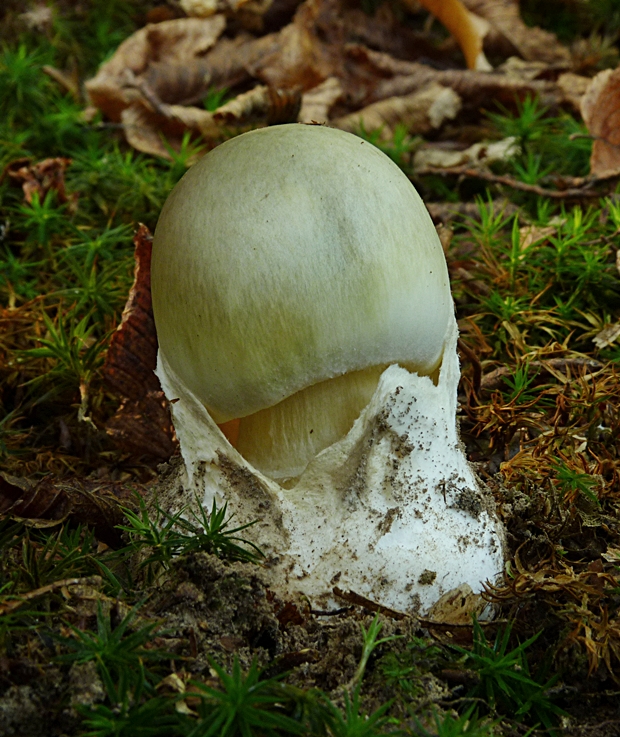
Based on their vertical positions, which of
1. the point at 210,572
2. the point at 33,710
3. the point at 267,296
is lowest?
the point at 210,572

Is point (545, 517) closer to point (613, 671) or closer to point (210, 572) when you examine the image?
point (613, 671)

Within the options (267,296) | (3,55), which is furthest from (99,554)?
(3,55)

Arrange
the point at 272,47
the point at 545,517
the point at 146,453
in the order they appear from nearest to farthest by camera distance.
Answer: the point at 545,517 → the point at 146,453 → the point at 272,47

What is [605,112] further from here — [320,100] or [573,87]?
[320,100]

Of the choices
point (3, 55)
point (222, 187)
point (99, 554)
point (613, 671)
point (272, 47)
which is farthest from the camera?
point (272, 47)

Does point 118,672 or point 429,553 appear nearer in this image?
point 118,672

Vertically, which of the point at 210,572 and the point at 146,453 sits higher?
the point at 210,572

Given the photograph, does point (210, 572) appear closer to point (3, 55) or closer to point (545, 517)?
point (545, 517)

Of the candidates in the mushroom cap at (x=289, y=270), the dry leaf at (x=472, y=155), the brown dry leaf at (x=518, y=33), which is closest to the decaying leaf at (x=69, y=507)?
the mushroom cap at (x=289, y=270)
